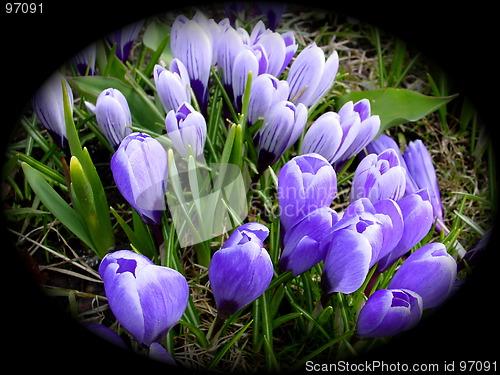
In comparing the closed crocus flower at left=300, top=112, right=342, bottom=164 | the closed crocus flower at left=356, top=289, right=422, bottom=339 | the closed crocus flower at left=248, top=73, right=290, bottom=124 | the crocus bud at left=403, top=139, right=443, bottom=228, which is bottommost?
the closed crocus flower at left=356, top=289, right=422, bottom=339

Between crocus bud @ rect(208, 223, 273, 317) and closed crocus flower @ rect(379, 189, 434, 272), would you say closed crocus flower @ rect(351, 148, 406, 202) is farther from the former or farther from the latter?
crocus bud @ rect(208, 223, 273, 317)

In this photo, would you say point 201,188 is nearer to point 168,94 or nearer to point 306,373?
point 168,94

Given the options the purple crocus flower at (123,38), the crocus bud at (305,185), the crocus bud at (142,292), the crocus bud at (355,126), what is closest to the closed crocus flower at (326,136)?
the crocus bud at (355,126)

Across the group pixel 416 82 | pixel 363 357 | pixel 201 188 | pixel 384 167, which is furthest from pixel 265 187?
pixel 416 82

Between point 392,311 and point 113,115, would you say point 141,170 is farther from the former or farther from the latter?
point 392,311

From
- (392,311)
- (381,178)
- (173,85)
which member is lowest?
(392,311)

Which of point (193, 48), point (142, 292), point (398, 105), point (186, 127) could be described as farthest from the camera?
point (398, 105)

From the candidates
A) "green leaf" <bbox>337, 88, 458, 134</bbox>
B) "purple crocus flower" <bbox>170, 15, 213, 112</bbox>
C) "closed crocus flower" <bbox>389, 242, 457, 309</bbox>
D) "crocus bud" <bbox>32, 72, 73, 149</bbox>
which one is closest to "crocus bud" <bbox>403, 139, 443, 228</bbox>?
"green leaf" <bbox>337, 88, 458, 134</bbox>

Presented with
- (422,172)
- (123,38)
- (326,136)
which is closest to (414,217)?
(326,136)
